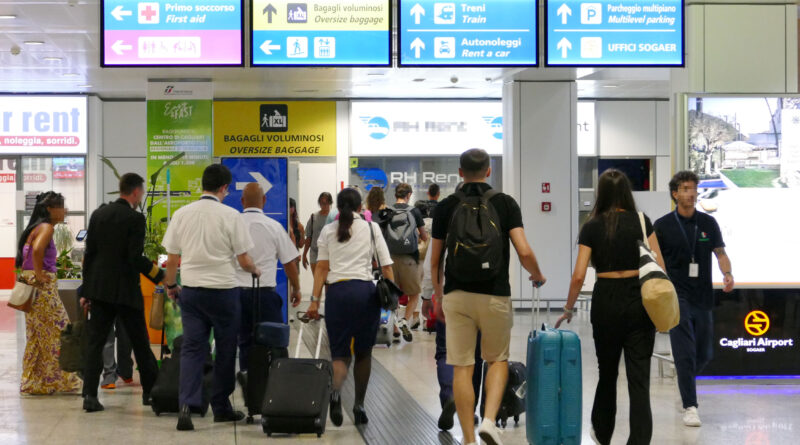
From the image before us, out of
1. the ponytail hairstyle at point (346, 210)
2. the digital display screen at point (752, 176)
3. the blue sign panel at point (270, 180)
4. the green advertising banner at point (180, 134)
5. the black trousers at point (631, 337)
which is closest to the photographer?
the black trousers at point (631, 337)

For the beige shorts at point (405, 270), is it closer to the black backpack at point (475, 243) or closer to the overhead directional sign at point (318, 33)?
the overhead directional sign at point (318, 33)

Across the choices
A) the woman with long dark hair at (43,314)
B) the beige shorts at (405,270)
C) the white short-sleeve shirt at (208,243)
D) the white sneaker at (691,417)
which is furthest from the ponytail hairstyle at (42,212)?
the white sneaker at (691,417)

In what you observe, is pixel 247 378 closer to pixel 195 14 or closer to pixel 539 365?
pixel 539 365

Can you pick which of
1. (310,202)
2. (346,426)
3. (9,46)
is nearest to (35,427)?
(346,426)

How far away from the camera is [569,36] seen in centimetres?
897

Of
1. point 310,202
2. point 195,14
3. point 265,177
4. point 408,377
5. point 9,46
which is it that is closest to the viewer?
point 408,377

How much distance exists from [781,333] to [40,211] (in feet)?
18.9

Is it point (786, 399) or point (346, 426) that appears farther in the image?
point (786, 399)

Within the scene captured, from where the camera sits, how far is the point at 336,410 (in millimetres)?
6148

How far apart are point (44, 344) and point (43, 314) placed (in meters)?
0.23

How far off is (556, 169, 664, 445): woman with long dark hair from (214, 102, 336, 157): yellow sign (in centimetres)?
1321

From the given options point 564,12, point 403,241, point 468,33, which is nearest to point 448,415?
point 403,241

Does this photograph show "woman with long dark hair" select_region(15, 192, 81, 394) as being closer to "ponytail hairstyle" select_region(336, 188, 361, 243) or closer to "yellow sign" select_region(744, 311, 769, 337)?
"ponytail hairstyle" select_region(336, 188, 361, 243)

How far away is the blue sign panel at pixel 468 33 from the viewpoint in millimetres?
8945
